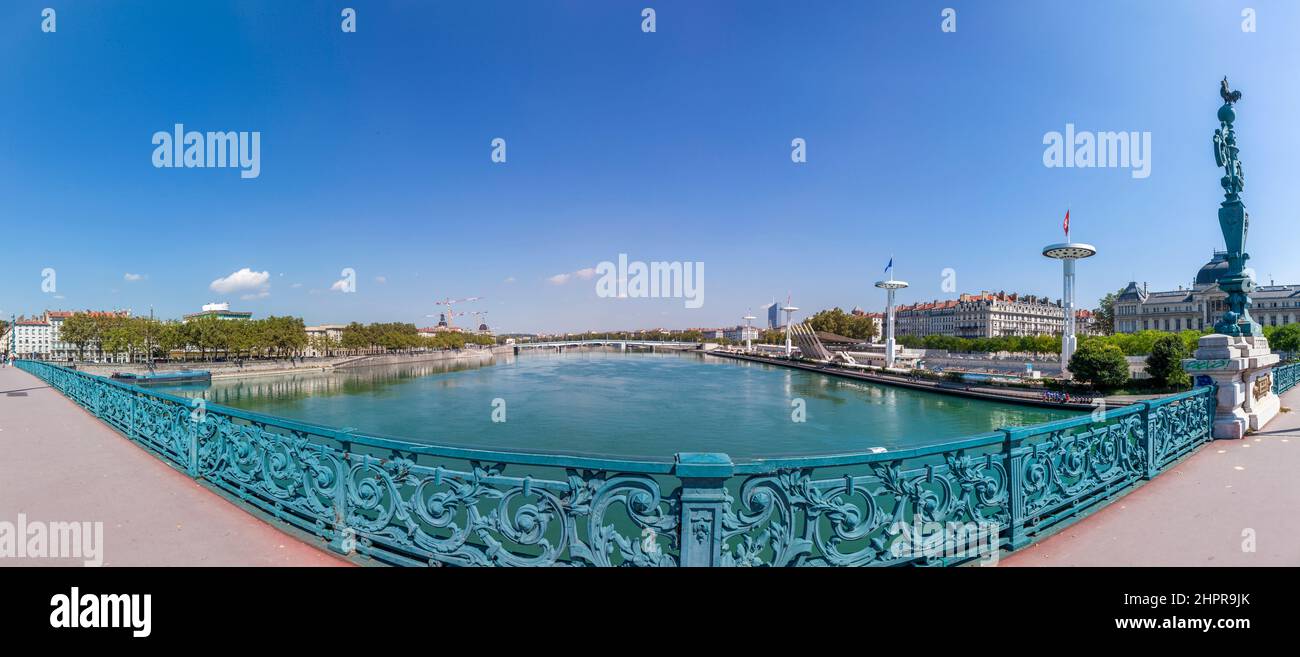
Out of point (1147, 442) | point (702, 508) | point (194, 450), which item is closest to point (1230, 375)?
point (1147, 442)

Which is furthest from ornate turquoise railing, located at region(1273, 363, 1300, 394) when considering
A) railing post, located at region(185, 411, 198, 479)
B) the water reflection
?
the water reflection

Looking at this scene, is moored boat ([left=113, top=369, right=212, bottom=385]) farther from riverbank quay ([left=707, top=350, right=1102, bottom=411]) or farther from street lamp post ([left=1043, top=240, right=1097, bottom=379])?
street lamp post ([left=1043, top=240, right=1097, bottom=379])

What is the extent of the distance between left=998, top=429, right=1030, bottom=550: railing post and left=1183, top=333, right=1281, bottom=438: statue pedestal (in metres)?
4.51

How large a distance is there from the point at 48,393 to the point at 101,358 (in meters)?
72.4

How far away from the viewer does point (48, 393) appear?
40.5 feet

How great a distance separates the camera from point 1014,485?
3174mm

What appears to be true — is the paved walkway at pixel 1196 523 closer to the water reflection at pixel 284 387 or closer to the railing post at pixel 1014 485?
the railing post at pixel 1014 485

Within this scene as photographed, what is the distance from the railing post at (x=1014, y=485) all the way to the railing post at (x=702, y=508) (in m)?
2.08

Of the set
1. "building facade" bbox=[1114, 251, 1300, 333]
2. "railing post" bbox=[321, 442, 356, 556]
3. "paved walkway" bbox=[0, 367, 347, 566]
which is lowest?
"paved walkway" bbox=[0, 367, 347, 566]

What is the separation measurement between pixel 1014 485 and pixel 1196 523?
1.49 meters

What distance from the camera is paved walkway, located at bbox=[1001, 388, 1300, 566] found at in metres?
2.94

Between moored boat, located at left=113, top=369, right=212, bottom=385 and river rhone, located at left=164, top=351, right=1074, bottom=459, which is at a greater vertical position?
moored boat, located at left=113, top=369, right=212, bottom=385
